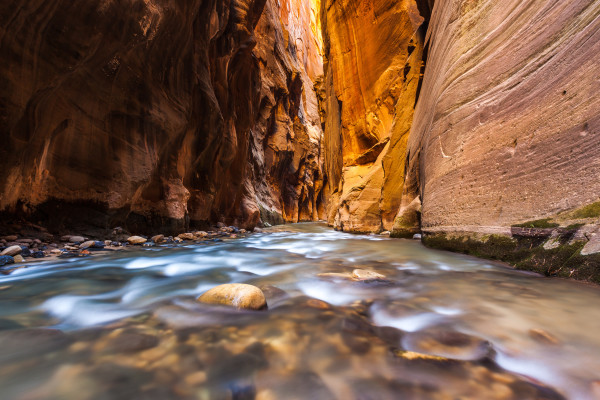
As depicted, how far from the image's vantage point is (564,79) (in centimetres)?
274

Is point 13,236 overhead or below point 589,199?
below

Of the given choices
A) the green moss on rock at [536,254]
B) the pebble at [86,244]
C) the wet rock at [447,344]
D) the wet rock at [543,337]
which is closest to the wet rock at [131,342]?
the wet rock at [447,344]

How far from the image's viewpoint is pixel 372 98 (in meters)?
13.5

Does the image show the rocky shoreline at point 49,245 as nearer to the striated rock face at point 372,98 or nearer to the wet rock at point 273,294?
the wet rock at point 273,294

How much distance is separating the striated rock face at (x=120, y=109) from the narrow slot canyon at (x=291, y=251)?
0.12 ft

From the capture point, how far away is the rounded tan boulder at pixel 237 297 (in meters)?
1.76

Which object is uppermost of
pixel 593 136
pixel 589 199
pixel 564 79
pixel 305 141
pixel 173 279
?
pixel 305 141

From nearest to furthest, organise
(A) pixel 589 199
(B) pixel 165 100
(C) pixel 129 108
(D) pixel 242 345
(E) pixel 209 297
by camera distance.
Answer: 1. (D) pixel 242 345
2. (E) pixel 209 297
3. (A) pixel 589 199
4. (C) pixel 129 108
5. (B) pixel 165 100

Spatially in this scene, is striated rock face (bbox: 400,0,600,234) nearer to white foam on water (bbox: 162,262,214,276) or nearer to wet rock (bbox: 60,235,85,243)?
white foam on water (bbox: 162,262,214,276)

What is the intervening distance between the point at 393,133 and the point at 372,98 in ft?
16.7

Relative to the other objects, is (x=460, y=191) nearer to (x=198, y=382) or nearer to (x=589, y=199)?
(x=589, y=199)

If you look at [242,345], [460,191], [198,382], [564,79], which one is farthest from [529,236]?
[198,382]

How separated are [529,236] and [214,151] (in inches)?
378

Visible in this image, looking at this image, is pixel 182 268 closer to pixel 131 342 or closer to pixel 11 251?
pixel 131 342
